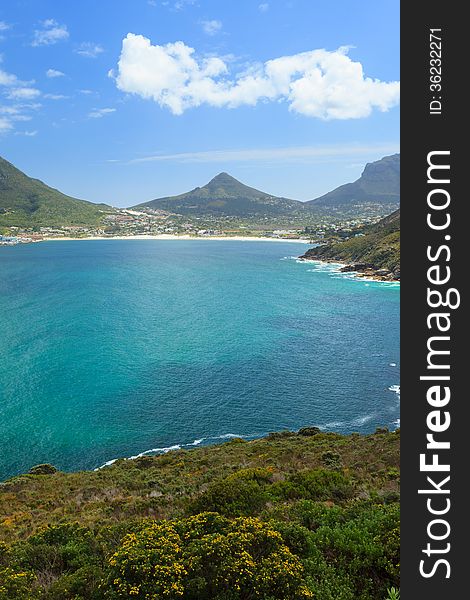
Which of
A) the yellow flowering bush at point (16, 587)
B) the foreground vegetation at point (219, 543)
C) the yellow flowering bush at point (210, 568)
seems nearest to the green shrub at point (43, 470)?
the foreground vegetation at point (219, 543)

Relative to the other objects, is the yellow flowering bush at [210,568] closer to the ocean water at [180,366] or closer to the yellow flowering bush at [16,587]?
the yellow flowering bush at [16,587]

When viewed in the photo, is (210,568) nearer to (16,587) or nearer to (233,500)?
(16,587)

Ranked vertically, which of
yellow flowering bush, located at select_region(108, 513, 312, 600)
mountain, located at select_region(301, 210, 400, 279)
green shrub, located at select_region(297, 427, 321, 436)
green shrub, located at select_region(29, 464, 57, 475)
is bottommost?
green shrub, located at select_region(29, 464, 57, 475)

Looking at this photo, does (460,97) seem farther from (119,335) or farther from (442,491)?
(119,335)

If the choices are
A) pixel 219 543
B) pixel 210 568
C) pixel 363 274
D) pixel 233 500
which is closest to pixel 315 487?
pixel 233 500

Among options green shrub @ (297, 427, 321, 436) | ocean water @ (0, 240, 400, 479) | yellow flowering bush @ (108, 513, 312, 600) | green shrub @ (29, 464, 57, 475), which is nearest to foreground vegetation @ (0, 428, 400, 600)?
yellow flowering bush @ (108, 513, 312, 600)

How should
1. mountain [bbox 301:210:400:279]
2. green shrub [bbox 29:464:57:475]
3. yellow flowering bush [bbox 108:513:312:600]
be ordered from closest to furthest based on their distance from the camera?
1. yellow flowering bush [bbox 108:513:312:600]
2. green shrub [bbox 29:464:57:475]
3. mountain [bbox 301:210:400:279]

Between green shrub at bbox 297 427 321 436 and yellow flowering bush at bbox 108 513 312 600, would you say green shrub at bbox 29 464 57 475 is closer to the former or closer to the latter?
green shrub at bbox 297 427 321 436
